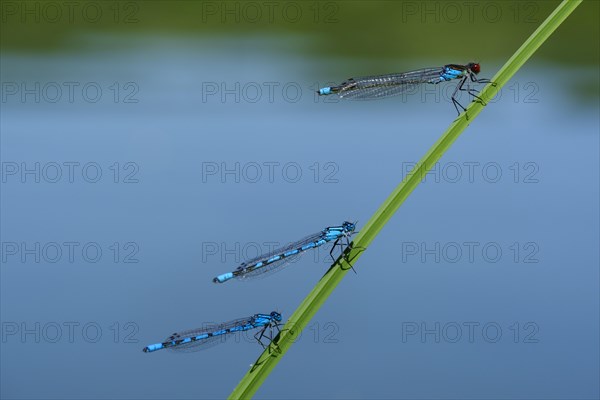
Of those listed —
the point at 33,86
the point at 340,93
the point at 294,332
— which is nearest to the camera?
the point at 294,332

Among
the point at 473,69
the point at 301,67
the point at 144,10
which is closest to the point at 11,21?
the point at 144,10

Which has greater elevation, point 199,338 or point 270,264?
point 270,264

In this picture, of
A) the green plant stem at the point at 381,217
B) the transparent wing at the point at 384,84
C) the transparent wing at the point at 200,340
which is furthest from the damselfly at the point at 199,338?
the transparent wing at the point at 384,84

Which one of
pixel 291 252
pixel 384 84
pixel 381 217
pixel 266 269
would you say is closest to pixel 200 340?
pixel 266 269

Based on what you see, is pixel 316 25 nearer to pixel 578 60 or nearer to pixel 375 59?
pixel 375 59

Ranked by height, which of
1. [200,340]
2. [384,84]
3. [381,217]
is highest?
[384,84]

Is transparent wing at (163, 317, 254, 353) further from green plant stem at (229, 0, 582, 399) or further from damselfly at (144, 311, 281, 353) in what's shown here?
green plant stem at (229, 0, 582, 399)

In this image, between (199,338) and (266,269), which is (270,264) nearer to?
(266,269)
